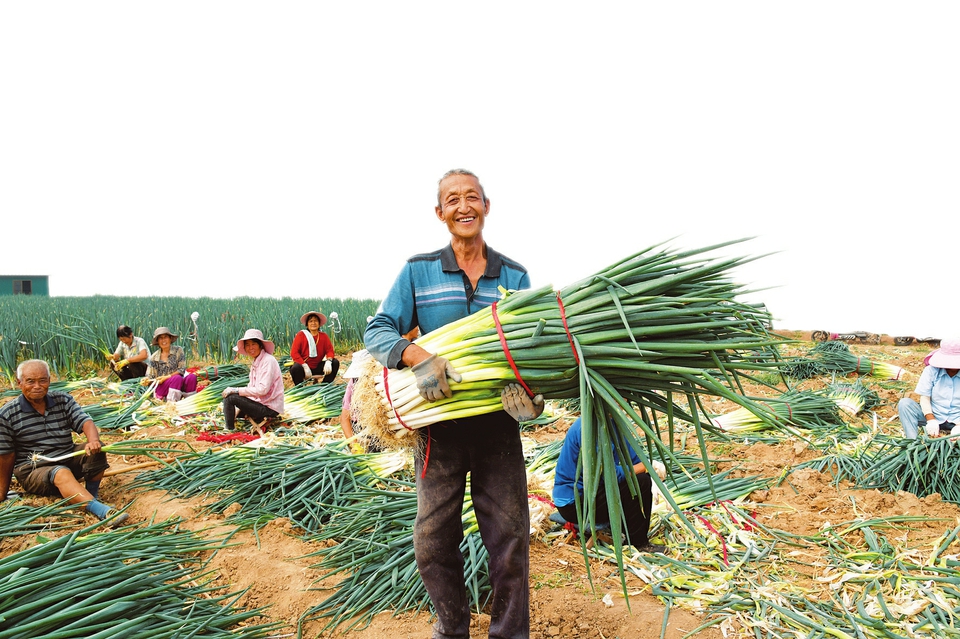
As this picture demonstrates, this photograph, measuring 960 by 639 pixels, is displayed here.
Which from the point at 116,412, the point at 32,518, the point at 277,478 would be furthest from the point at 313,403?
the point at 32,518

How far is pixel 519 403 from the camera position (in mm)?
1961

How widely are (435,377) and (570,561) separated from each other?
172cm

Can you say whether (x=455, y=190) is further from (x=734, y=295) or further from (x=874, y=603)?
(x=874, y=603)

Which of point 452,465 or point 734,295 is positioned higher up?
point 734,295

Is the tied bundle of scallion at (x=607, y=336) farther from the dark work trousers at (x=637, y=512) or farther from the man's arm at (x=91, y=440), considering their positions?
the man's arm at (x=91, y=440)

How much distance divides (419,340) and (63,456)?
3.36m

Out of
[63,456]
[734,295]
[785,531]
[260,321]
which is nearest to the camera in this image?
[734,295]

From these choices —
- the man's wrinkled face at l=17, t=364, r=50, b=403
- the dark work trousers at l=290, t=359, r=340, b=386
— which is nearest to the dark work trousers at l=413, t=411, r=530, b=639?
the man's wrinkled face at l=17, t=364, r=50, b=403

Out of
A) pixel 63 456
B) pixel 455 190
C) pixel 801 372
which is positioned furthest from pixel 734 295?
pixel 801 372

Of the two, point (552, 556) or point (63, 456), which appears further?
point (63, 456)

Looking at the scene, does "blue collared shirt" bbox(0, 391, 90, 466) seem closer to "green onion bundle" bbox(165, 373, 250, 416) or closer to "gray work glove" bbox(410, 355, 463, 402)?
"green onion bundle" bbox(165, 373, 250, 416)

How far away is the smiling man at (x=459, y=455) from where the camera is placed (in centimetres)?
215

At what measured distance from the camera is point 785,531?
3.48 metres

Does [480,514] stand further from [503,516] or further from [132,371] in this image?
[132,371]
